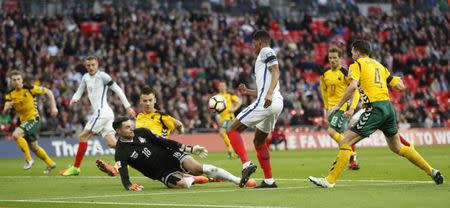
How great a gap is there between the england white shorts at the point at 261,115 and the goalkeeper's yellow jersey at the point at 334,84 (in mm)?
5690

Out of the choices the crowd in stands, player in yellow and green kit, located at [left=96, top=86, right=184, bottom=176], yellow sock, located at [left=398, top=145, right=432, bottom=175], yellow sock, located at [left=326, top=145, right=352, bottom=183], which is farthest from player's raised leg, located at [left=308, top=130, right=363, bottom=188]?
the crowd in stands

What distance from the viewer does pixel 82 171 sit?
2184 centimetres

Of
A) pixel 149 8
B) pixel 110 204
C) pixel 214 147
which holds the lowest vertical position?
pixel 214 147

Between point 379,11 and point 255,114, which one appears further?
point 379,11

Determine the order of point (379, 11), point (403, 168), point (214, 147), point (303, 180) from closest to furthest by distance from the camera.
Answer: point (303, 180)
point (403, 168)
point (214, 147)
point (379, 11)

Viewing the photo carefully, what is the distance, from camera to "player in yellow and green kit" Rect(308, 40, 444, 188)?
14.2 meters

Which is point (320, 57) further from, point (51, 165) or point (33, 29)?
point (51, 165)

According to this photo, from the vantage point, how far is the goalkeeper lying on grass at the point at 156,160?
1448 centimetres

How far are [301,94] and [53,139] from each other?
11689 mm

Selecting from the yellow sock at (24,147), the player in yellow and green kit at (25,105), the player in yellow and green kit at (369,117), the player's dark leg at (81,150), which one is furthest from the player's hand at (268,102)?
the yellow sock at (24,147)

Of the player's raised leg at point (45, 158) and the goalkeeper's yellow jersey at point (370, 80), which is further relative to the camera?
the player's raised leg at point (45, 158)

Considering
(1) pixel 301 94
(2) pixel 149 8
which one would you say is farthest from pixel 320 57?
(2) pixel 149 8

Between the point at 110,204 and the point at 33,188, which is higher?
the point at 110,204

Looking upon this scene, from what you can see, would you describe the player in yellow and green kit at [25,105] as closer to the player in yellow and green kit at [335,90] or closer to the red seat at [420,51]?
the player in yellow and green kit at [335,90]
